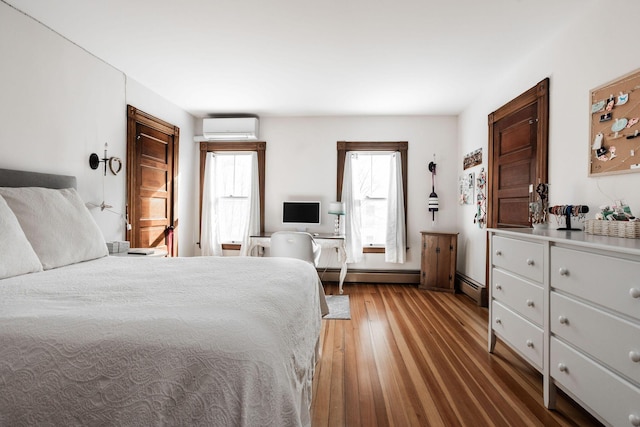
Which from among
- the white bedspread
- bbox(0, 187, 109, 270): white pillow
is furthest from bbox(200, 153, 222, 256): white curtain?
the white bedspread

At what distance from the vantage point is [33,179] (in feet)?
7.57

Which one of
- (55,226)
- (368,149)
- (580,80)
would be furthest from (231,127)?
(580,80)

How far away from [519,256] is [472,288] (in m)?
2.12

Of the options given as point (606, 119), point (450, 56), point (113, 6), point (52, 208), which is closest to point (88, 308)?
point (52, 208)

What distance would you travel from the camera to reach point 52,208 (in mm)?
2062

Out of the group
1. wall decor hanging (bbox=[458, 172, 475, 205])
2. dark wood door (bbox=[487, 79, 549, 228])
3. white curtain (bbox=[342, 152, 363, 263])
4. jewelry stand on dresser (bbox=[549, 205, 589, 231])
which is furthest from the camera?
white curtain (bbox=[342, 152, 363, 263])

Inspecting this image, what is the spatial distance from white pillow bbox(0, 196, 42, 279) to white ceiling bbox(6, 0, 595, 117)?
166cm

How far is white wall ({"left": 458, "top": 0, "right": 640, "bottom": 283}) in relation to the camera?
1.88 metres

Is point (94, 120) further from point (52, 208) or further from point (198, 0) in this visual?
point (198, 0)

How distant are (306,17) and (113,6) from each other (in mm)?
1449

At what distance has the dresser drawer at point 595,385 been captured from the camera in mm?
1270

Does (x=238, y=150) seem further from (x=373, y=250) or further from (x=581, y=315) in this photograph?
(x=581, y=315)

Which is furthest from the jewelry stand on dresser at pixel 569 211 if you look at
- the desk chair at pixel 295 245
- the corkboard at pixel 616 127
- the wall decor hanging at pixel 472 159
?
the desk chair at pixel 295 245

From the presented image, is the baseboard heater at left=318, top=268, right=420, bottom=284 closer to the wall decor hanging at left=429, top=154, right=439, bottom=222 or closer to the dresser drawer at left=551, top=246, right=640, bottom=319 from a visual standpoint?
the wall decor hanging at left=429, top=154, right=439, bottom=222
